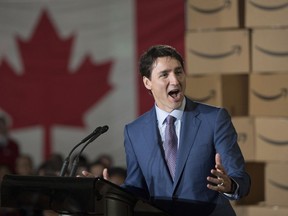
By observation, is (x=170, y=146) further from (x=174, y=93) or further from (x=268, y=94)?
(x=268, y=94)

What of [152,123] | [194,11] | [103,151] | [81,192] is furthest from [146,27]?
[81,192]

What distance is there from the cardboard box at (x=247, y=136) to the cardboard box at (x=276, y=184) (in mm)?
136

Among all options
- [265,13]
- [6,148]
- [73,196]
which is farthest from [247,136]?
[6,148]

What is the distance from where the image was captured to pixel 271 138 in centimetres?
548

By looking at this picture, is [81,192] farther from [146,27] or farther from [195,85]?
[146,27]

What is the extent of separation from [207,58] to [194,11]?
325mm

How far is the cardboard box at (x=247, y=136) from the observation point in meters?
5.54

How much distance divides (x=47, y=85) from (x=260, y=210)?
11.8 feet

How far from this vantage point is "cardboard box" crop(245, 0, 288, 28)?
5.39 meters

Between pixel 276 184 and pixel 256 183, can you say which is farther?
pixel 256 183

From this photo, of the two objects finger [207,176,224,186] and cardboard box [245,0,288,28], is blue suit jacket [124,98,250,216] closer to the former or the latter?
finger [207,176,224,186]

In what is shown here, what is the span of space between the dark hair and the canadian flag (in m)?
4.60

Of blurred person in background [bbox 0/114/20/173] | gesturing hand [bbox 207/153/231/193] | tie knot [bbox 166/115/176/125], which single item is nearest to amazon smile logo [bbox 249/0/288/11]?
tie knot [bbox 166/115/176/125]

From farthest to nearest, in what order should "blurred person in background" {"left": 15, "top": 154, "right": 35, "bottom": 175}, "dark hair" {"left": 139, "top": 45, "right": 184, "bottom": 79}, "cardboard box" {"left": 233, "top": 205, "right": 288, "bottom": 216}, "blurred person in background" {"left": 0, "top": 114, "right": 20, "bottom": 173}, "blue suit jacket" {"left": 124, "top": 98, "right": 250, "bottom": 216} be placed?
"blurred person in background" {"left": 0, "top": 114, "right": 20, "bottom": 173}, "blurred person in background" {"left": 15, "top": 154, "right": 35, "bottom": 175}, "cardboard box" {"left": 233, "top": 205, "right": 288, "bottom": 216}, "dark hair" {"left": 139, "top": 45, "right": 184, "bottom": 79}, "blue suit jacket" {"left": 124, "top": 98, "right": 250, "bottom": 216}
